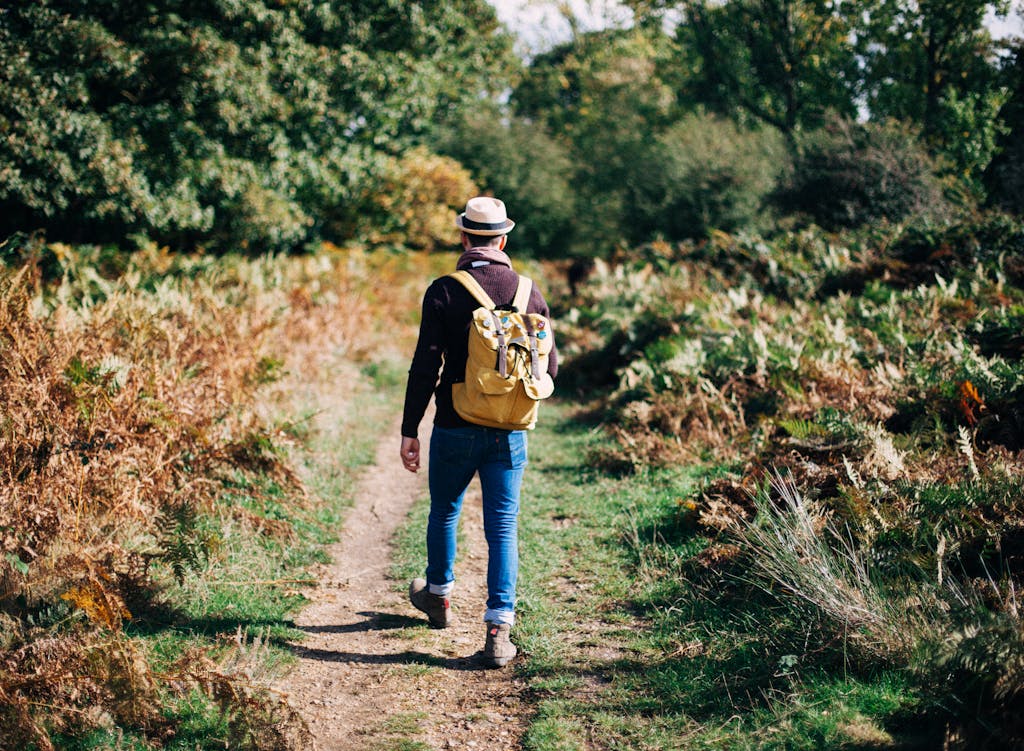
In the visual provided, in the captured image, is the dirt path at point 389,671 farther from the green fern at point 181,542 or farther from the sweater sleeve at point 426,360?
the sweater sleeve at point 426,360

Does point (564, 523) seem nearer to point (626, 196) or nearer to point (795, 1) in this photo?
point (626, 196)

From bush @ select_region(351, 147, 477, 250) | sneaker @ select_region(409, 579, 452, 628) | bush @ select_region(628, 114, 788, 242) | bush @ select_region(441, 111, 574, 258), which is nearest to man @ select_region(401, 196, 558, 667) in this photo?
sneaker @ select_region(409, 579, 452, 628)

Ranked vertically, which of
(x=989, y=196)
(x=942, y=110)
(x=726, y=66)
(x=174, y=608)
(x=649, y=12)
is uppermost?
(x=649, y=12)

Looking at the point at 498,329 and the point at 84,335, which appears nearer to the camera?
the point at 498,329

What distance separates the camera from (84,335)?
6.01 m

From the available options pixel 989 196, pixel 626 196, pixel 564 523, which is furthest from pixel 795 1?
pixel 564 523

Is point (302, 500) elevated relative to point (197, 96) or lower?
lower

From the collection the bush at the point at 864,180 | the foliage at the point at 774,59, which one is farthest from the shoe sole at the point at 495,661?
the foliage at the point at 774,59

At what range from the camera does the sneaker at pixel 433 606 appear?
4.48 metres

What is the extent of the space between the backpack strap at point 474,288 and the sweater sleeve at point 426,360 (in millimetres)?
125

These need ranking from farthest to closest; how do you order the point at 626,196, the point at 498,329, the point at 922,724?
the point at 626,196, the point at 498,329, the point at 922,724

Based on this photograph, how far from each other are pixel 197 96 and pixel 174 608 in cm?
960

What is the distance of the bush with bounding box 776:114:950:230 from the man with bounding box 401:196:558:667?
12.5 m

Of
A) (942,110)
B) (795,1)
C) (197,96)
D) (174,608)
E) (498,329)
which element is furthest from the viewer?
(795,1)
